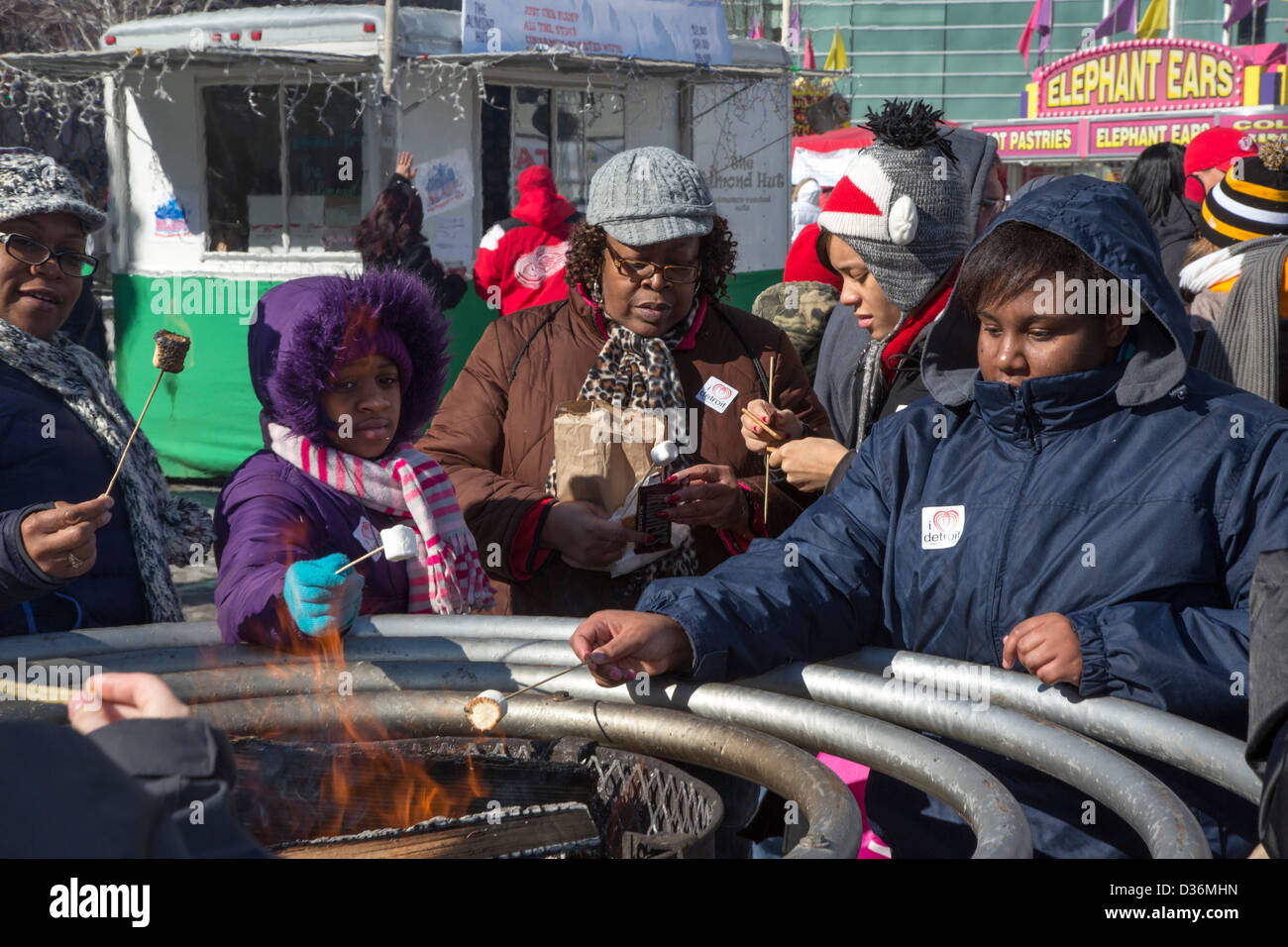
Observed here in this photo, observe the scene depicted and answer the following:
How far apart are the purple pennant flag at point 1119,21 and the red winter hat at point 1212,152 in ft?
75.2

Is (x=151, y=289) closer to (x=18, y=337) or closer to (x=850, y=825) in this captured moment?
(x=18, y=337)

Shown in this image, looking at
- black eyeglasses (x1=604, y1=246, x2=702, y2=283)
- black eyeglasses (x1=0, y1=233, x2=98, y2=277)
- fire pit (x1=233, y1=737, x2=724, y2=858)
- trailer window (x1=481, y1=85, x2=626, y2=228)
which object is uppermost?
trailer window (x1=481, y1=85, x2=626, y2=228)

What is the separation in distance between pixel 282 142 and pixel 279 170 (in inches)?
8.1

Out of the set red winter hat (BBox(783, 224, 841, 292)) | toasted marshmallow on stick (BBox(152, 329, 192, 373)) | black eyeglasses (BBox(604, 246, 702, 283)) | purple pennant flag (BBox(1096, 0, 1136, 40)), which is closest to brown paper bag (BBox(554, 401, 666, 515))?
black eyeglasses (BBox(604, 246, 702, 283))

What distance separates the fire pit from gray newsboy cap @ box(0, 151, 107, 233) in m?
1.27

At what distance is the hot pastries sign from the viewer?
2347 centimetres

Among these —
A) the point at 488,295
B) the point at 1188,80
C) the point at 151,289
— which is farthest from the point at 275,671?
the point at 1188,80

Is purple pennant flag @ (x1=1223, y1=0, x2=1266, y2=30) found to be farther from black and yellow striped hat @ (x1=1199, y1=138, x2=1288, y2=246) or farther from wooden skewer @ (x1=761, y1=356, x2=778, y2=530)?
wooden skewer @ (x1=761, y1=356, x2=778, y2=530)

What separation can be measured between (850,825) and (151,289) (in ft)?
28.2

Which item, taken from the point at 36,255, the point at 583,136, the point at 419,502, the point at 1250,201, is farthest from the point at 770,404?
the point at 583,136

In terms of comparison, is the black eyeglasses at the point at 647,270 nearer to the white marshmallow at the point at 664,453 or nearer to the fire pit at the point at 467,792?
the white marshmallow at the point at 664,453

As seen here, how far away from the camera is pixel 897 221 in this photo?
119 inches

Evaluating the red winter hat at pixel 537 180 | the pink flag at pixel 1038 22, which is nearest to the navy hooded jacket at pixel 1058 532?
the red winter hat at pixel 537 180

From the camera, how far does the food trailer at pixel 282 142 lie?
8.80 meters
